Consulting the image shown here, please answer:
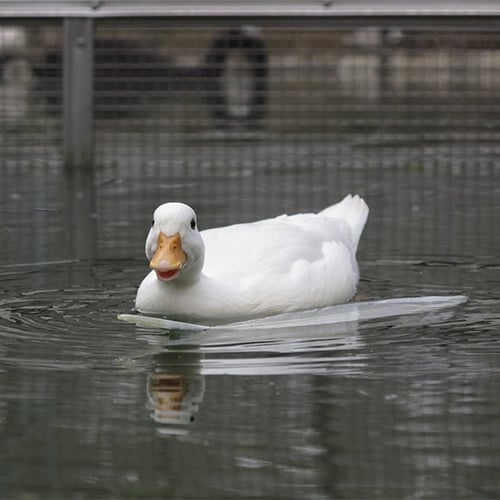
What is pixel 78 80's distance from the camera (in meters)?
12.4

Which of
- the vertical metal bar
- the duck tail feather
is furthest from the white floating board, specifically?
the vertical metal bar

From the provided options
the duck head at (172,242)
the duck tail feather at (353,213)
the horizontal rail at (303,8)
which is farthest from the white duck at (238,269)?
the horizontal rail at (303,8)

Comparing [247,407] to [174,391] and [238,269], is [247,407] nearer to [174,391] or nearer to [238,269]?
[174,391]

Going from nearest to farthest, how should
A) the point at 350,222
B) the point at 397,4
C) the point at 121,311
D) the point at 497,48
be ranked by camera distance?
1. the point at 121,311
2. the point at 350,222
3. the point at 397,4
4. the point at 497,48

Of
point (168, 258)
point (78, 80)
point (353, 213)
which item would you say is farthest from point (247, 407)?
point (78, 80)

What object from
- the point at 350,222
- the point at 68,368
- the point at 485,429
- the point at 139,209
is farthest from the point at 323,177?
the point at 485,429

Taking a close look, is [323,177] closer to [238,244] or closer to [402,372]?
[238,244]

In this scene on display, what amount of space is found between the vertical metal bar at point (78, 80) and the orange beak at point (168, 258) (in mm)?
6548

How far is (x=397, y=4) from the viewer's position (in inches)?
477

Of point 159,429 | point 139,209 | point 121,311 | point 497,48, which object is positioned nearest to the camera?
point 159,429

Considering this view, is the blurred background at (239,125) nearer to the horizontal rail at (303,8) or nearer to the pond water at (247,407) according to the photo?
the horizontal rail at (303,8)

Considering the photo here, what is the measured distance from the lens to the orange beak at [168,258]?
19.5ft

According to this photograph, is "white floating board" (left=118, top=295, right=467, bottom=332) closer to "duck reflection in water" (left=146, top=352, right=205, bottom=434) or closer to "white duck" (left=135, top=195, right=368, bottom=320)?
"white duck" (left=135, top=195, right=368, bottom=320)

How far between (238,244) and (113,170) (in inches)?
241
